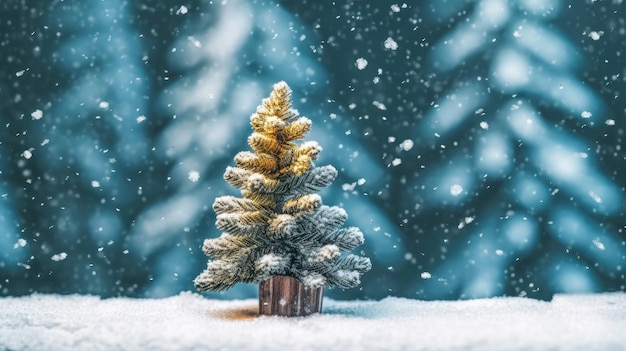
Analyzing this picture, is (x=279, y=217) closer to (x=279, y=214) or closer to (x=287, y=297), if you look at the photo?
(x=279, y=214)

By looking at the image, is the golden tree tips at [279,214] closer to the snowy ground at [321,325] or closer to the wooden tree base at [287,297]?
the wooden tree base at [287,297]

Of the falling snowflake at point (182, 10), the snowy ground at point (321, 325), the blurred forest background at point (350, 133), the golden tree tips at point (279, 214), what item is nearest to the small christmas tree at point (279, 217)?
the golden tree tips at point (279, 214)

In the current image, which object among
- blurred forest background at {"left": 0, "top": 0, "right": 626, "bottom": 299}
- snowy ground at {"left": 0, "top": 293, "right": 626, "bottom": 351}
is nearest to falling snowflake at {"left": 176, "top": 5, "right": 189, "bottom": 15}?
blurred forest background at {"left": 0, "top": 0, "right": 626, "bottom": 299}

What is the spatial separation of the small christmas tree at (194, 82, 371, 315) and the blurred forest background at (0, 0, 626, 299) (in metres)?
0.41

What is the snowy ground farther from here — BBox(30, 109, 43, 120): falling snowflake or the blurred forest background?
BBox(30, 109, 43, 120): falling snowflake

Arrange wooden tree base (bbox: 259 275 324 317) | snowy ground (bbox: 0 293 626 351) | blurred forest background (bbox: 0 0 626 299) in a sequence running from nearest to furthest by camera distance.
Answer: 1. snowy ground (bbox: 0 293 626 351)
2. wooden tree base (bbox: 259 275 324 317)
3. blurred forest background (bbox: 0 0 626 299)

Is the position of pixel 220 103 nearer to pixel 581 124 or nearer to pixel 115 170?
pixel 115 170

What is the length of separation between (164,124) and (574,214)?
153 centimetres

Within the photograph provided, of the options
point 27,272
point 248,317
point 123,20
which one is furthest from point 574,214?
point 27,272

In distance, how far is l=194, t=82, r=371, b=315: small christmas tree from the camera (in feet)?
7.24

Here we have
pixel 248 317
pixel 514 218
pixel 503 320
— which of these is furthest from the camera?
pixel 514 218

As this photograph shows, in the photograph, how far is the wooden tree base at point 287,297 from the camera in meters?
2.20

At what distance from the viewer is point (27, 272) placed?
105 inches

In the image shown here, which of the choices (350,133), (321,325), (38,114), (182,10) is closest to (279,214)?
(321,325)
